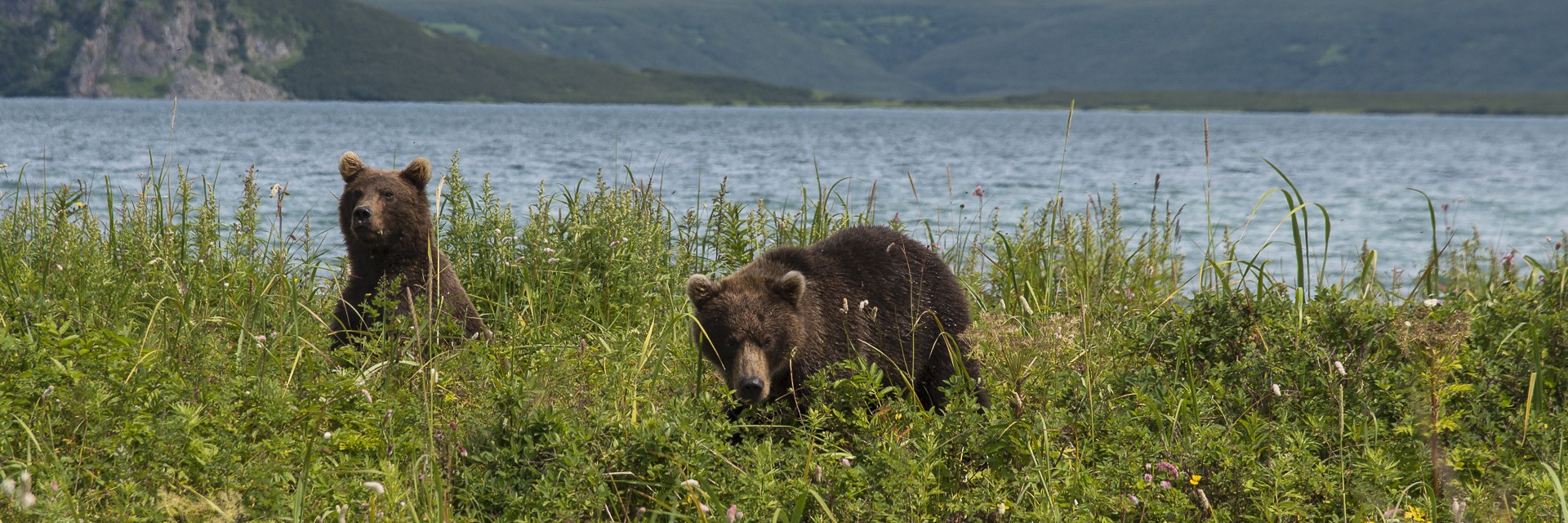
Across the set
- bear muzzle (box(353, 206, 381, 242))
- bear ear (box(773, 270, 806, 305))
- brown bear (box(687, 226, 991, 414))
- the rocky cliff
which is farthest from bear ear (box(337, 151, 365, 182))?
the rocky cliff

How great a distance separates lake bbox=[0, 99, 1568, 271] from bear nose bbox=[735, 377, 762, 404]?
84.7 inches

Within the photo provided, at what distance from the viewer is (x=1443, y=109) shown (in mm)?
169625

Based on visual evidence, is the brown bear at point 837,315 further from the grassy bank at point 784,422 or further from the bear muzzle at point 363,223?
the bear muzzle at point 363,223

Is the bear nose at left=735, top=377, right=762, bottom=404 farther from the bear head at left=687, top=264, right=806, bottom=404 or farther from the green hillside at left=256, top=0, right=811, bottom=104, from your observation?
the green hillside at left=256, top=0, right=811, bottom=104

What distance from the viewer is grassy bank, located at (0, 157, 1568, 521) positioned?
334 cm

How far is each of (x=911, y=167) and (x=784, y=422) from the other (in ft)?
108

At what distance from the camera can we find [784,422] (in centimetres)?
475

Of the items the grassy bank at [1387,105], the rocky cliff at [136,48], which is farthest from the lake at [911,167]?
the grassy bank at [1387,105]

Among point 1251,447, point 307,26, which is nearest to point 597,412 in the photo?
point 1251,447

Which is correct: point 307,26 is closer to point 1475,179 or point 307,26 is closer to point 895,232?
point 1475,179

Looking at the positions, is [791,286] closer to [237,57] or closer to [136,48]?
[237,57]

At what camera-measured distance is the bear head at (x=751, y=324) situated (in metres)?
4.55

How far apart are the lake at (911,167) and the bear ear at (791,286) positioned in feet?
6.19

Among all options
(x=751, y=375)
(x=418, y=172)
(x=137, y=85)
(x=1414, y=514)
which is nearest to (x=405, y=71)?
(x=137, y=85)
